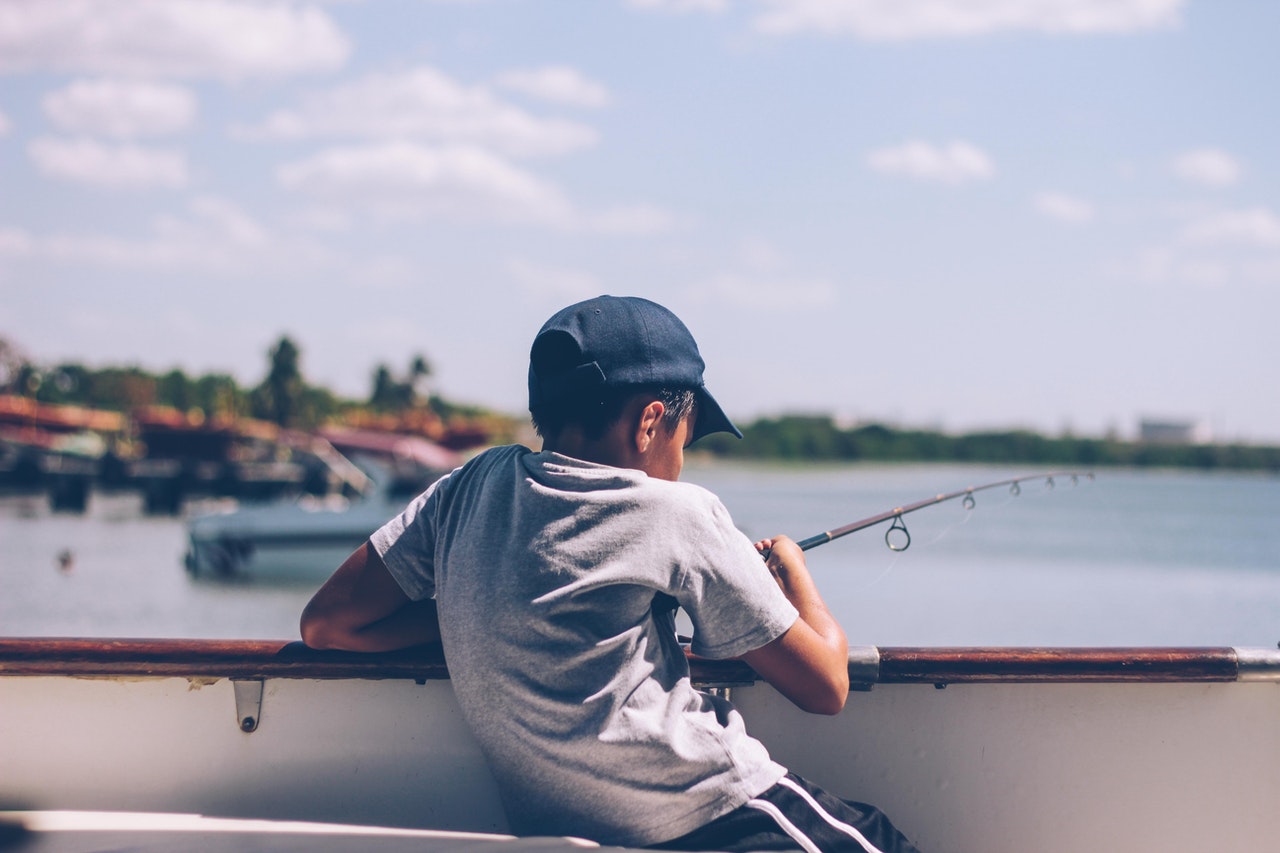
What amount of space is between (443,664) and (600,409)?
669mm

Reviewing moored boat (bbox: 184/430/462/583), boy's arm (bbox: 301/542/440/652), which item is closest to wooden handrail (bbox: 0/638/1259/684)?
boy's arm (bbox: 301/542/440/652)

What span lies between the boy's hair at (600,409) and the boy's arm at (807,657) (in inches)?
12.4

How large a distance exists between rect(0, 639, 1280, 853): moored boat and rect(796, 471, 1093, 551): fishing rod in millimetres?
341

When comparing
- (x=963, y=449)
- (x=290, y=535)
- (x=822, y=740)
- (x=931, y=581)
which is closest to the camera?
(x=822, y=740)

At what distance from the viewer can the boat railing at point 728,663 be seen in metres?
2.06

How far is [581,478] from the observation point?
5.15 ft

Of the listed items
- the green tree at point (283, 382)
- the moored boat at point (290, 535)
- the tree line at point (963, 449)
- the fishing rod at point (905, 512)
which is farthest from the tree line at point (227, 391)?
the fishing rod at point (905, 512)

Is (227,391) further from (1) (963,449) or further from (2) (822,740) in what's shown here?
(2) (822,740)

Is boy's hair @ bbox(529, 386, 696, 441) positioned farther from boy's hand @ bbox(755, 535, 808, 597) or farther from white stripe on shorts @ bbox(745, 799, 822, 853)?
white stripe on shorts @ bbox(745, 799, 822, 853)

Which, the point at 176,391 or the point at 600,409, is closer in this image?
the point at 600,409

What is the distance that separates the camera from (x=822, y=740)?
2268mm

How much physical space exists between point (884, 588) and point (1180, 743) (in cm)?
1588

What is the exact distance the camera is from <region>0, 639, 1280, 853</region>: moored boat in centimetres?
214

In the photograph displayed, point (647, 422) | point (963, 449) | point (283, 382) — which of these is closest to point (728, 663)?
point (647, 422)
